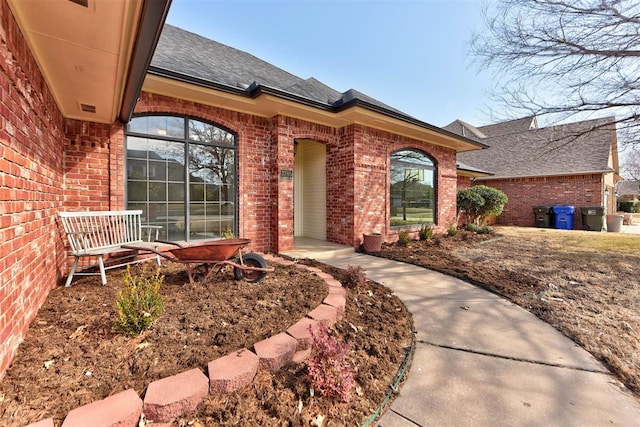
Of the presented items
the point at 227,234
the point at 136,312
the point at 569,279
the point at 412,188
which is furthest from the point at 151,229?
the point at 569,279

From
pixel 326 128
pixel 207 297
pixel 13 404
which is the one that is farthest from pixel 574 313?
pixel 326 128

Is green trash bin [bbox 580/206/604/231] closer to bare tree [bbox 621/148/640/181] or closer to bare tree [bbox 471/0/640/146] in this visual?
bare tree [bbox 471/0/640/146]

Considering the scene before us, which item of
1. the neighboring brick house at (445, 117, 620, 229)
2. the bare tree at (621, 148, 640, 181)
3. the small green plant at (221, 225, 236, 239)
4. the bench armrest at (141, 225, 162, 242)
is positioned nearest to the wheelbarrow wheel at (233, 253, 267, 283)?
the small green plant at (221, 225, 236, 239)

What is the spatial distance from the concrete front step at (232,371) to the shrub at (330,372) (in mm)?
359

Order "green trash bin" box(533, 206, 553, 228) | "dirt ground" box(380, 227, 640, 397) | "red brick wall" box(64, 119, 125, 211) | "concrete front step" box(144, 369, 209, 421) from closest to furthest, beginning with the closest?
"concrete front step" box(144, 369, 209, 421)
"dirt ground" box(380, 227, 640, 397)
"red brick wall" box(64, 119, 125, 211)
"green trash bin" box(533, 206, 553, 228)

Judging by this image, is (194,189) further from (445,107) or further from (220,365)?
(445,107)

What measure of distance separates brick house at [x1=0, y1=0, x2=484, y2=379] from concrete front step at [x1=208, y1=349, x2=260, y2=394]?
1.16 metres

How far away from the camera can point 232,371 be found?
1556 mm

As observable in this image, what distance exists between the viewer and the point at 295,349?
6.17 ft

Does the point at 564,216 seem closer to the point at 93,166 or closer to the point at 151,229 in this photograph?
the point at 151,229

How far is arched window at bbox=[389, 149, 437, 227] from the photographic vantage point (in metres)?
7.02

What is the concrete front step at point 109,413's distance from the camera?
117cm

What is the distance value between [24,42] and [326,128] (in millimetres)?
4784

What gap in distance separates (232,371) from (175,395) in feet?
0.99
